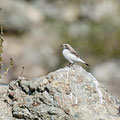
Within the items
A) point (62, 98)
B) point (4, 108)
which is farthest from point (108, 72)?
point (62, 98)

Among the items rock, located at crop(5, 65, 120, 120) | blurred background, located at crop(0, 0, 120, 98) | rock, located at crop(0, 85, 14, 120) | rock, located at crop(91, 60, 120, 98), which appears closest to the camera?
rock, located at crop(5, 65, 120, 120)

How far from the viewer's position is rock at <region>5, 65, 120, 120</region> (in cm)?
1131

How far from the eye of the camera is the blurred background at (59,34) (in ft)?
134

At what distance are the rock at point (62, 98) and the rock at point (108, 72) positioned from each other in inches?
826

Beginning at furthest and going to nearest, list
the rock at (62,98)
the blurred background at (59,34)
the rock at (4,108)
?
the blurred background at (59,34)
the rock at (4,108)
the rock at (62,98)

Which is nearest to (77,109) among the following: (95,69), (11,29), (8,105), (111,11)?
(8,105)

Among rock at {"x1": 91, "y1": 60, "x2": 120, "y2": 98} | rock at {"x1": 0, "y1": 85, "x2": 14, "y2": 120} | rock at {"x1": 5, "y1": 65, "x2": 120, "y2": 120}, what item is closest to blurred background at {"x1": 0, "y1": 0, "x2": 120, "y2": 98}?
rock at {"x1": 91, "y1": 60, "x2": 120, "y2": 98}

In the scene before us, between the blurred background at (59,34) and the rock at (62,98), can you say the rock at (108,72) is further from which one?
the rock at (62,98)

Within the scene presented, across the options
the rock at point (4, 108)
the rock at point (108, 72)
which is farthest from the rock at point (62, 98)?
the rock at point (108, 72)

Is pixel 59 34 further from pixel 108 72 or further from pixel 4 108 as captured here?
pixel 4 108

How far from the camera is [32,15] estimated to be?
55344mm

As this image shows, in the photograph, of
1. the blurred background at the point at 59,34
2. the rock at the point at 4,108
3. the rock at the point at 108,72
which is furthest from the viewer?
the blurred background at the point at 59,34

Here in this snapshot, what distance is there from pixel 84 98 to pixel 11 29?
129ft

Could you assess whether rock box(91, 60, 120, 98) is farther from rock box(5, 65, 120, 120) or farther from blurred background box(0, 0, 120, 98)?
rock box(5, 65, 120, 120)
